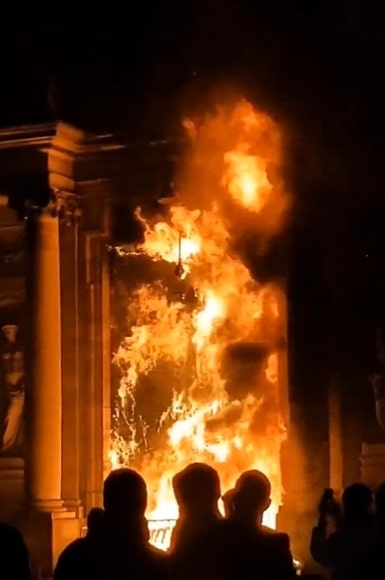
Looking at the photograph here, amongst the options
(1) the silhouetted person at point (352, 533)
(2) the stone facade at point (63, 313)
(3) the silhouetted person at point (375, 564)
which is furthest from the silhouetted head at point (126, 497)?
(2) the stone facade at point (63, 313)

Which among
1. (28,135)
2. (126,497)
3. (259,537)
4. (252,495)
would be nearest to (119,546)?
(126,497)

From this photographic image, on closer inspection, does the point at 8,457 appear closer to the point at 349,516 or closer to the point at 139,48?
the point at 139,48

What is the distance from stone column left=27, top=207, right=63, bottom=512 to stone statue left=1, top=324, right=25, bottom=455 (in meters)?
0.81

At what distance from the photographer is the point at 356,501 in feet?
25.0

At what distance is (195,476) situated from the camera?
22.1ft

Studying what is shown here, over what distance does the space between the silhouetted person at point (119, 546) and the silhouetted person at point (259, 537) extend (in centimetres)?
47

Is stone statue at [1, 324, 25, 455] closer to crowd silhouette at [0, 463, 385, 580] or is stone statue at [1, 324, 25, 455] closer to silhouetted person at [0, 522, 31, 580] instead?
crowd silhouette at [0, 463, 385, 580]

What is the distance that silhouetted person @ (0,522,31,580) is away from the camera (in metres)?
6.35

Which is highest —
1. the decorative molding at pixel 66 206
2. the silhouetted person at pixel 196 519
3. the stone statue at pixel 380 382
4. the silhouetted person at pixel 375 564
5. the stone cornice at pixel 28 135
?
the stone cornice at pixel 28 135

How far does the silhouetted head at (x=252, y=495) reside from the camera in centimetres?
698

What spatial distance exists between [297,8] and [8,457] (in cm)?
686

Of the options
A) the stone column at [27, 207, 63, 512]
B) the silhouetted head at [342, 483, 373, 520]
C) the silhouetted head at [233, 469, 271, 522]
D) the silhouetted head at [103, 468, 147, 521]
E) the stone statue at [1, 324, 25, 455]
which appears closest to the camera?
the silhouetted head at [103, 468, 147, 521]

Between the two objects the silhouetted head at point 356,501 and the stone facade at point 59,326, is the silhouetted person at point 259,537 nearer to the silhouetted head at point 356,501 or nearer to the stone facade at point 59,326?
the silhouetted head at point 356,501

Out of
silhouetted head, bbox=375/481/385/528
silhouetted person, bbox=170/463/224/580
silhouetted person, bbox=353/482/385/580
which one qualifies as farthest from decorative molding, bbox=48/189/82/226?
silhouetted person, bbox=353/482/385/580
